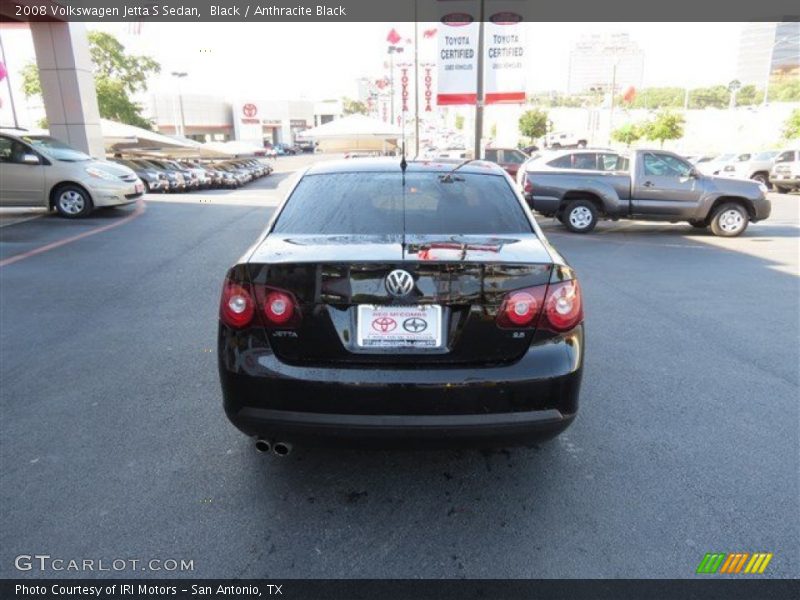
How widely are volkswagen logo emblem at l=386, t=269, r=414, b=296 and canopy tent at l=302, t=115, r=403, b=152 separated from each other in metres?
23.9

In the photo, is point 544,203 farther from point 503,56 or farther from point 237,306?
point 237,306

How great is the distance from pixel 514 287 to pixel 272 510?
5.02ft

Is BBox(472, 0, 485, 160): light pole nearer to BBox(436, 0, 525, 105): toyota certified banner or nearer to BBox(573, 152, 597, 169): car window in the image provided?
BBox(436, 0, 525, 105): toyota certified banner

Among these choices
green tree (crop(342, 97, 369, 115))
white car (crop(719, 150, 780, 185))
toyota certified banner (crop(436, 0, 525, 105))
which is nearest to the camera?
toyota certified banner (crop(436, 0, 525, 105))

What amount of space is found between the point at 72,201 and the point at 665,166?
12.2 meters

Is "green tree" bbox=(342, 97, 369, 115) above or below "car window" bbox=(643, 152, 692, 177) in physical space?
above

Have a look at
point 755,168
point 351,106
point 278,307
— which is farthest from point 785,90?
point 278,307

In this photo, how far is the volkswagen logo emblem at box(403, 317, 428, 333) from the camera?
2.50m

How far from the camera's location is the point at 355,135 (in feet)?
85.5

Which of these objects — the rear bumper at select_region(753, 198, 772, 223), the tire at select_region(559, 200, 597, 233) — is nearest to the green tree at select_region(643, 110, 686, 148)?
the rear bumper at select_region(753, 198, 772, 223)

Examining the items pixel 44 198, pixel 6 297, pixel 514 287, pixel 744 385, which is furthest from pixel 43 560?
pixel 44 198

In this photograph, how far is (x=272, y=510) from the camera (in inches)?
108

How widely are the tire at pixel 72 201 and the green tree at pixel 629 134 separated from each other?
50.8m

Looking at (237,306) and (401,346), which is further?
Result: (237,306)
